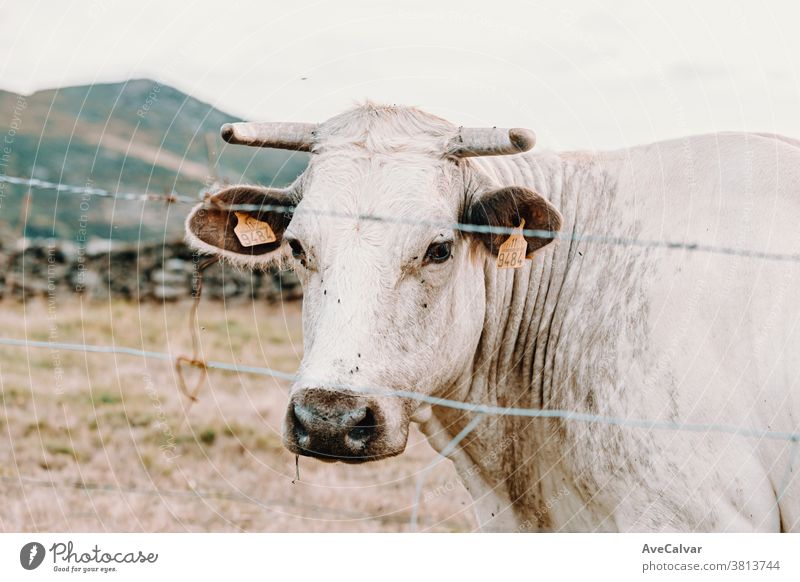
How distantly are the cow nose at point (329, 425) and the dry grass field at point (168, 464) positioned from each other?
2142 millimetres

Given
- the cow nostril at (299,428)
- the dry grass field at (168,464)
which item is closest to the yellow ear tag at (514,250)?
the cow nostril at (299,428)

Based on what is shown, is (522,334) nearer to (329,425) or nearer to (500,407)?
(500,407)

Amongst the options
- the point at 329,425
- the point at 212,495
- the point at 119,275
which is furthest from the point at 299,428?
the point at 119,275

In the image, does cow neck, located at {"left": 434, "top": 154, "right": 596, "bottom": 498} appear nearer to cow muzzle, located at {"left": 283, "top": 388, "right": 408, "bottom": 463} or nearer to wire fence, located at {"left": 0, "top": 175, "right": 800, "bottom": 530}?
wire fence, located at {"left": 0, "top": 175, "right": 800, "bottom": 530}

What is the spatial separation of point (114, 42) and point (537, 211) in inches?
110

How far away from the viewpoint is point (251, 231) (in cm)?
412

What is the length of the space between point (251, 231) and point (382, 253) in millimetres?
927

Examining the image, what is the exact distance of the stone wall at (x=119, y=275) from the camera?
12.8m

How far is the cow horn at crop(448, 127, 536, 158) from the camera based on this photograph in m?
3.49
